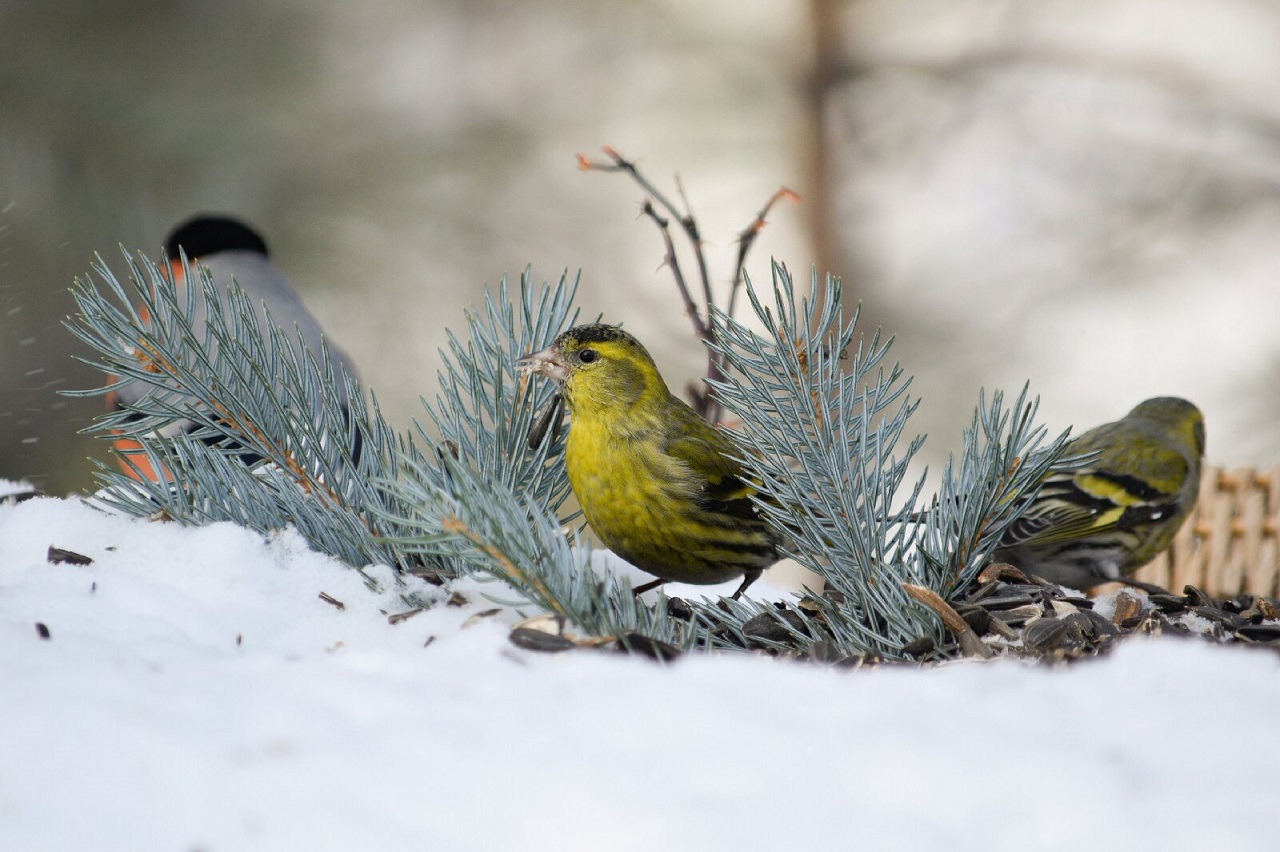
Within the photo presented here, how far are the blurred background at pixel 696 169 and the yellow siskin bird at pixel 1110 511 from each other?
4.28ft

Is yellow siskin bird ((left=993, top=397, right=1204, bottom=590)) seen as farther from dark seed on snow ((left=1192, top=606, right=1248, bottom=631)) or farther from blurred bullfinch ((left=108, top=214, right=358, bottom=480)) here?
blurred bullfinch ((left=108, top=214, right=358, bottom=480))

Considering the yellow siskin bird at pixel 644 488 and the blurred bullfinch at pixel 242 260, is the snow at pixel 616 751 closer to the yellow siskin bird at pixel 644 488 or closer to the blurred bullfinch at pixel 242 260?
the yellow siskin bird at pixel 644 488

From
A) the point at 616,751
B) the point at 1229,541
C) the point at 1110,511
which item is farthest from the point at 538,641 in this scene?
the point at 1229,541

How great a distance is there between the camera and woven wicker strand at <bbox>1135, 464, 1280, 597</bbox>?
190 cm

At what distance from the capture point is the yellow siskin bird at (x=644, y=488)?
1.15m

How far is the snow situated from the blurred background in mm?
2820

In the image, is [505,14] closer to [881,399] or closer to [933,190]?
[933,190]

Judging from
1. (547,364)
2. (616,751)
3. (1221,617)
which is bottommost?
(616,751)

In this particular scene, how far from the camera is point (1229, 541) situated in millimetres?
1990

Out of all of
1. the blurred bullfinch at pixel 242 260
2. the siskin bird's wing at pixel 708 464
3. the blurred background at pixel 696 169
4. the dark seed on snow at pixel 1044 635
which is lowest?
the dark seed on snow at pixel 1044 635

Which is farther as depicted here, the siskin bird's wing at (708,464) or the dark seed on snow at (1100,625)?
the siskin bird's wing at (708,464)

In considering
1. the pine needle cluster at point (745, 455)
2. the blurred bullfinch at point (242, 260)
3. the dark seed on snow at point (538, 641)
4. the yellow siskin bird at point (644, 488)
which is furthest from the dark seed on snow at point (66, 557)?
the blurred bullfinch at point (242, 260)

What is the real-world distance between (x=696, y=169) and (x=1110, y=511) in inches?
94.1

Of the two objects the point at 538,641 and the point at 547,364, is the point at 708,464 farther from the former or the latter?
the point at 538,641
